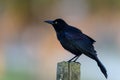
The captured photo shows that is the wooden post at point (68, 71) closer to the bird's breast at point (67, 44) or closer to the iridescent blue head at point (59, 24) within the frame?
the bird's breast at point (67, 44)

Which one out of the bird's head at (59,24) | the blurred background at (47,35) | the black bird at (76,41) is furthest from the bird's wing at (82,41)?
the blurred background at (47,35)

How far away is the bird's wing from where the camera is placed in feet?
21.5

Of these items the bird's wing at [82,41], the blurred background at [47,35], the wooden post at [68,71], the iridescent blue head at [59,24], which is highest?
the blurred background at [47,35]

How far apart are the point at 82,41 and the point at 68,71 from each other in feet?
1.75

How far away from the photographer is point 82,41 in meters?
6.57

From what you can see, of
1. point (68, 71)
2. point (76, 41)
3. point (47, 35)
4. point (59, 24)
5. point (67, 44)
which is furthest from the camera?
point (47, 35)

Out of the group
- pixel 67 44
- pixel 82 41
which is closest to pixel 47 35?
pixel 67 44

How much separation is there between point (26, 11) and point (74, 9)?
1111 mm

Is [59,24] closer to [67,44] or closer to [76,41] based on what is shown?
[67,44]

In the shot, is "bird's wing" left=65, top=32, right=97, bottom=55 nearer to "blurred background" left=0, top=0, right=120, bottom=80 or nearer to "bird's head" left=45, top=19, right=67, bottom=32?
"bird's head" left=45, top=19, right=67, bottom=32

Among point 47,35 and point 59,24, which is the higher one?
point 47,35

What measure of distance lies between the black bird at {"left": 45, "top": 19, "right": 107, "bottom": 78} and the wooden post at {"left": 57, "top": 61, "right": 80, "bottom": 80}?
319 mm

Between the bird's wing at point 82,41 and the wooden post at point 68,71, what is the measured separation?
1.36 feet

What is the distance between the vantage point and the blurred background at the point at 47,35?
13.2 m
